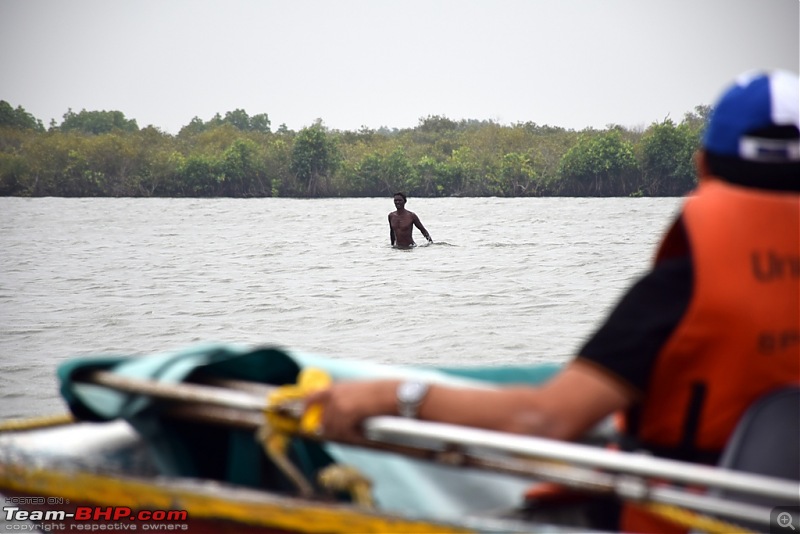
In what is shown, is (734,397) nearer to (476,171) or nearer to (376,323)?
(376,323)

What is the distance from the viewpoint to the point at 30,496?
2.58 metres

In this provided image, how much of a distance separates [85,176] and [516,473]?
202 ft

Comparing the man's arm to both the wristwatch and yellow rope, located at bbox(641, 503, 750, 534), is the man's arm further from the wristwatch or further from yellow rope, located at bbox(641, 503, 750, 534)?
yellow rope, located at bbox(641, 503, 750, 534)

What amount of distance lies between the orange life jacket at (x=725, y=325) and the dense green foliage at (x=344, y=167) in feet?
192

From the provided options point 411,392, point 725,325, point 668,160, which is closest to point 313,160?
point 668,160

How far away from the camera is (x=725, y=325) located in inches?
78.1

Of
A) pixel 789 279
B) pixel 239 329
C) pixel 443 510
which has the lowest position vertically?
pixel 239 329

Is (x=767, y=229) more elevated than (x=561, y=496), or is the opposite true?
(x=767, y=229)

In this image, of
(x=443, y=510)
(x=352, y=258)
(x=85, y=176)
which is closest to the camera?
(x=443, y=510)

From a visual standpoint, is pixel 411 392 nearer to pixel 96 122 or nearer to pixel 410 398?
pixel 410 398

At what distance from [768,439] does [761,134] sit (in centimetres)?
61

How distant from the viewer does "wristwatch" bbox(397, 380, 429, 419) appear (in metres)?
2.11

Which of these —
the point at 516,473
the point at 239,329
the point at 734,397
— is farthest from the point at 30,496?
the point at 239,329

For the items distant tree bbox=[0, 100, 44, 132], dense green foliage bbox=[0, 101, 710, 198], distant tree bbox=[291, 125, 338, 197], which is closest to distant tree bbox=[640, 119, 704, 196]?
dense green foliage bbox=[0, 101, 710, 198]
